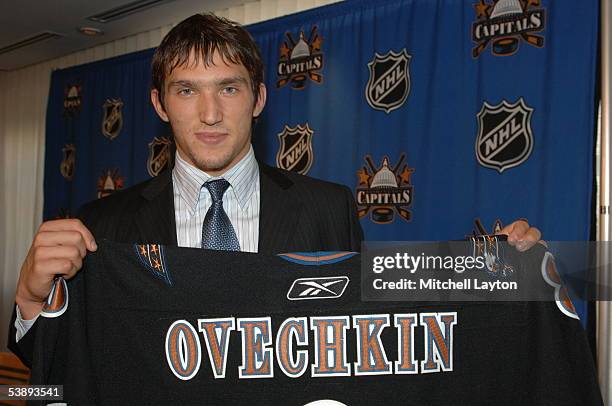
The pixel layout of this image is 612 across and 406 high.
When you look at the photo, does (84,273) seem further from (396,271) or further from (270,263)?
(396,271)

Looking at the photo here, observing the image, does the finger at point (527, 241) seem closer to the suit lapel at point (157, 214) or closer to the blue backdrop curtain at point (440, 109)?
the suit lapel at point (157, 214)

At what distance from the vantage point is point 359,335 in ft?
4.66

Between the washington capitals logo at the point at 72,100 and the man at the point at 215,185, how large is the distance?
3.94 metres

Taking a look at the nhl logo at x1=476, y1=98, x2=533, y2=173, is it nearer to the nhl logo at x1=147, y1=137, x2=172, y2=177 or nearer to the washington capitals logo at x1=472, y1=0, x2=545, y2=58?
the washington capitals logo at x1=472, y1=0, x2=545, y2=58

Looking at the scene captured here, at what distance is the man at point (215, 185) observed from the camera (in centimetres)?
165

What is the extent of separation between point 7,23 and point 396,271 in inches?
169

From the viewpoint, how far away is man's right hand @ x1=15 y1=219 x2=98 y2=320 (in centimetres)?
128

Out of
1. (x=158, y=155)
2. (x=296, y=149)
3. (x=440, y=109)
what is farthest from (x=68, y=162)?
(x=440, y=109)

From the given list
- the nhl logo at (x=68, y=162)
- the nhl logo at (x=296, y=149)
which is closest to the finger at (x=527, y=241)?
the nhl logo at (x=296, y=149)

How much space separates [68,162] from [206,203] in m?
4.16

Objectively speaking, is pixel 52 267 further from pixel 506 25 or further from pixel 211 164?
pixel 506 25

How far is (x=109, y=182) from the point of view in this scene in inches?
199

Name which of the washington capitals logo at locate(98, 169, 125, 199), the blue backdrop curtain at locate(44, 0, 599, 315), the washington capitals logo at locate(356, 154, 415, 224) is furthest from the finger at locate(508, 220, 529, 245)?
the washington capitals logo at locate(98, 169, 125, 199)

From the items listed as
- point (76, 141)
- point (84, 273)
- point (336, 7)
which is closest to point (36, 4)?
point (76, 141)
